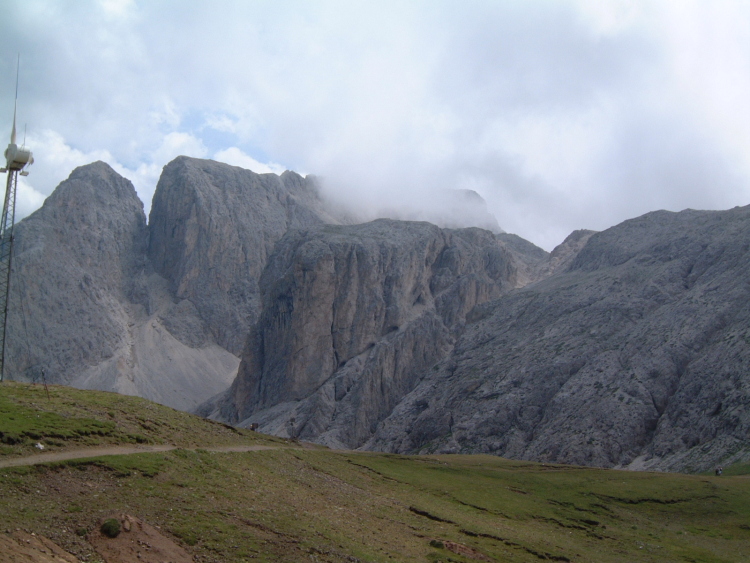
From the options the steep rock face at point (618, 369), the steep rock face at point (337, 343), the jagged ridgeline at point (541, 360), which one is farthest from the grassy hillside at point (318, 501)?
the steep rock face at point (337, 343)

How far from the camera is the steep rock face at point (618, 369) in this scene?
344ft

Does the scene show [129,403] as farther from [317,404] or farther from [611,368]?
[317,404]

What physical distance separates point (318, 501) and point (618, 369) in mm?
94703

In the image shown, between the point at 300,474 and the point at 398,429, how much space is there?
101 m

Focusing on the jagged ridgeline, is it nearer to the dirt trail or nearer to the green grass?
the green grass

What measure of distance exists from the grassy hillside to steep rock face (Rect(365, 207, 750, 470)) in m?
42.1

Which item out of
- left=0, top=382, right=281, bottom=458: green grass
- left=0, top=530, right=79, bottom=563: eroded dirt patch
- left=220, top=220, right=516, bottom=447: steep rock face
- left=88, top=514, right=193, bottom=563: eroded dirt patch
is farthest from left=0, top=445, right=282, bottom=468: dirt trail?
left=220, top=220, right=516, bottom=447: steep rock face

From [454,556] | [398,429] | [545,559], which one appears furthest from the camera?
[398,429]

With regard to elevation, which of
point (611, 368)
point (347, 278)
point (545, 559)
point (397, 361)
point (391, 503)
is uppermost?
point (347, 278)

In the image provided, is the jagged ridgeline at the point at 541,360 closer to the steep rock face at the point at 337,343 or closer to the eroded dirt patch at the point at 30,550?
the steep rock face at the point at 337,343

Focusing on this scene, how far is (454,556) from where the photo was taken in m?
32.3

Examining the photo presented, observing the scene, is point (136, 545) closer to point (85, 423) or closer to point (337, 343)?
point (85, 423)

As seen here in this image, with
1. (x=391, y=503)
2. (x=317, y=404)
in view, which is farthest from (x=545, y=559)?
(x=317, y=404)

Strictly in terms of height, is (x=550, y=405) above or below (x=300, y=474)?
above
